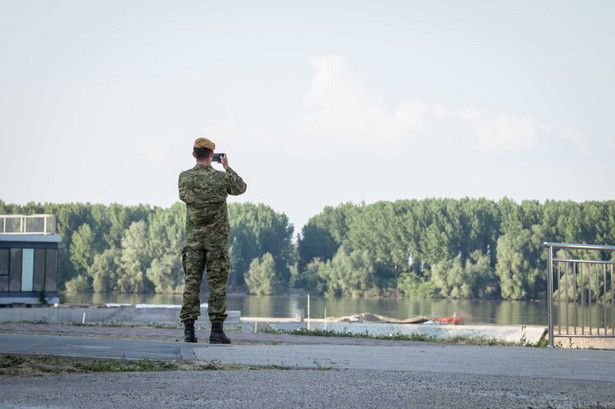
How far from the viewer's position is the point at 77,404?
482cm

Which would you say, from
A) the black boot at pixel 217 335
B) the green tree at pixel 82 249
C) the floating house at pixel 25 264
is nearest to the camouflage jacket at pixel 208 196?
the black boot at pixel 217 335

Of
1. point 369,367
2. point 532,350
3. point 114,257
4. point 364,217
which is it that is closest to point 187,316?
point 369,367

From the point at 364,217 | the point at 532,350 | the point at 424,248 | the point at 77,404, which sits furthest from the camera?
the point at 364,217

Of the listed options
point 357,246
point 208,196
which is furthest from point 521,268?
point 208,196

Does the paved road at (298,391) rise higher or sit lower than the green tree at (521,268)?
lower

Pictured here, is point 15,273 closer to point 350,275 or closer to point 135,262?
point 135,262

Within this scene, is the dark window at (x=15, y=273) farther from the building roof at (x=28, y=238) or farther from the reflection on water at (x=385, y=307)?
the reflection on water at (x=385, y=307)

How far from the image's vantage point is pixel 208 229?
8727 millimetres

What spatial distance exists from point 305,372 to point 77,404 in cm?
186

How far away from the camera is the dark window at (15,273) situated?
41719 millimetres

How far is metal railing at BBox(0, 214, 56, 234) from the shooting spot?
43156mm

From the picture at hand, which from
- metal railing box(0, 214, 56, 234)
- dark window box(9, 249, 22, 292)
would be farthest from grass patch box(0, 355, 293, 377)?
metal railing box(0, 214, 56, 234)

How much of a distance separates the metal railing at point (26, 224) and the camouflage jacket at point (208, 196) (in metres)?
36.1

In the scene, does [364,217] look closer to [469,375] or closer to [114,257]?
[114,257]
